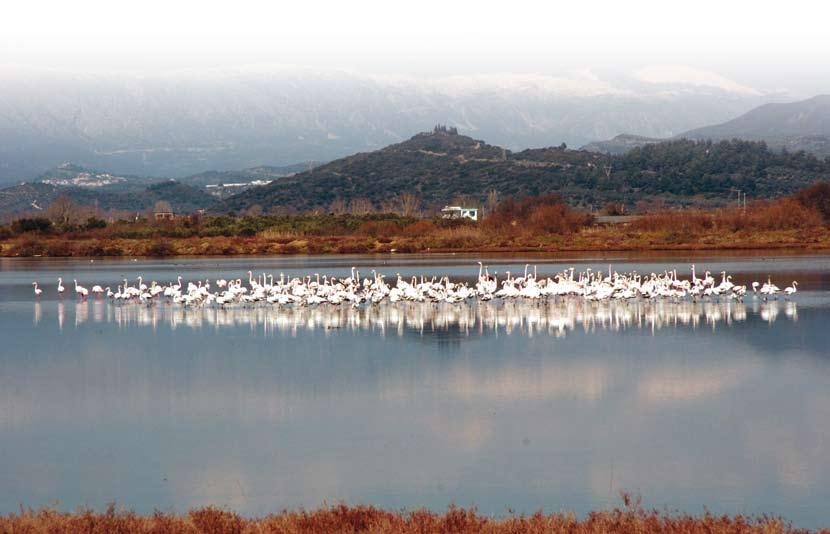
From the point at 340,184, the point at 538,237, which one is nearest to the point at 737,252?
the point at 538,237

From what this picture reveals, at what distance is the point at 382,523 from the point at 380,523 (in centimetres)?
4

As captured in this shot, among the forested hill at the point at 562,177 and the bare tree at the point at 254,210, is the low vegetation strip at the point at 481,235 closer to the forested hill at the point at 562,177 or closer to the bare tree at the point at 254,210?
the forested hill at the point at 562,177

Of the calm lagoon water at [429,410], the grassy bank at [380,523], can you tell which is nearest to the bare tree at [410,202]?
the calm lagoon water at [429,410]

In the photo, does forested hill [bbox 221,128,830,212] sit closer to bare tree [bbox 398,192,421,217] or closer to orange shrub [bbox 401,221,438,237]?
bare tree [bbox 398,192,421,217]

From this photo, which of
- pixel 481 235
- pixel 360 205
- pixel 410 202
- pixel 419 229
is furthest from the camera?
→ pixel 360 205

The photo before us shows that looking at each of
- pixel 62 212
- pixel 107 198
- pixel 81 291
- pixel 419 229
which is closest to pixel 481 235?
pixel 419 229

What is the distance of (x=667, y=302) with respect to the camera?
2767 cm

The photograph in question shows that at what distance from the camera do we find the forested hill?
111312 mm

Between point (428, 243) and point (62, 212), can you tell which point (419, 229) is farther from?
point (62, 212)

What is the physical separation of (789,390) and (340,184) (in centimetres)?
11642

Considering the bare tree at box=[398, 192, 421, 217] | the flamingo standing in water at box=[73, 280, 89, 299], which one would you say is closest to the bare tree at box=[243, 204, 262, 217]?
the bare tree at box=[398, 192, 421, 217]

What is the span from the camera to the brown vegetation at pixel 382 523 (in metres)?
8.92

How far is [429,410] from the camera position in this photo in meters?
14.6

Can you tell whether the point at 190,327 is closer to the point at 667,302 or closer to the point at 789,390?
the point at 667,302
